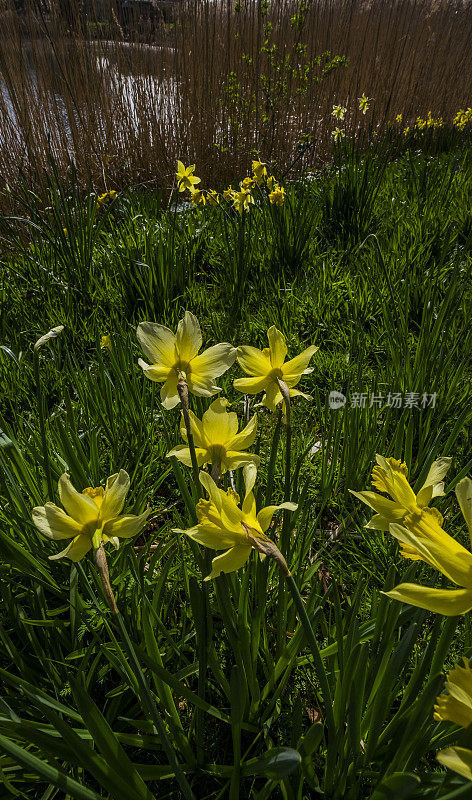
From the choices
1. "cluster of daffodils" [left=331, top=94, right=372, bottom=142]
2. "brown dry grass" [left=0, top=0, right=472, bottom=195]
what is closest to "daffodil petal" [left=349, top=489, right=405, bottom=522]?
"brown dry grass" [left=0, top=0, right=472, bottom=195]

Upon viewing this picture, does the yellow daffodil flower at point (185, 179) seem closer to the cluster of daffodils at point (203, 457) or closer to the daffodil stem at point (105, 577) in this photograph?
the cluster of daffodils at point (203, 457)

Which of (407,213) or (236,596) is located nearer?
(236,596)

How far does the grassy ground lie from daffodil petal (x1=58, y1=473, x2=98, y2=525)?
0.60 feet

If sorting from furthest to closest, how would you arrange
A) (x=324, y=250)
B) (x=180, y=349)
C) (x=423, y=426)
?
(x=324, y=250) < (x=423, y=426) < (x=180, y=349)

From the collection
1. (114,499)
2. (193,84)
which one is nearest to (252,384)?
(114,499)

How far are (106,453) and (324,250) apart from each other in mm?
2116

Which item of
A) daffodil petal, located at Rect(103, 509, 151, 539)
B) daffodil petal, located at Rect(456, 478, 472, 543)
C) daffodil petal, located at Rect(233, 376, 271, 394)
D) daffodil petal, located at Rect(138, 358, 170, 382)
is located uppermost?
daffodil petal, located at Rect(456, 478, 472, 543)

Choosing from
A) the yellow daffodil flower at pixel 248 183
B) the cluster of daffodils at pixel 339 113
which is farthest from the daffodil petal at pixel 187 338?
the cluster of daffodils at pixel 339 113

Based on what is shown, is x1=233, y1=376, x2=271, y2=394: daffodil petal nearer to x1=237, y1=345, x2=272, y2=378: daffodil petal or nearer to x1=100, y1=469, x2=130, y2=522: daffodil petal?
x1=237, y1=345, x2=272, y2=378: daffodil petal

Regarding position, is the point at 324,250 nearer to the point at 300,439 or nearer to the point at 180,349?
the point at 300,439

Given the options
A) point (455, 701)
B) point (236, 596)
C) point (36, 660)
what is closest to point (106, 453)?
point (36, 660)

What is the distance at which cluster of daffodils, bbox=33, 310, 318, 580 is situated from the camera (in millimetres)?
527

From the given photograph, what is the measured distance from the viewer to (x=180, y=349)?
0.68 meters

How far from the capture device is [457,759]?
357mm
